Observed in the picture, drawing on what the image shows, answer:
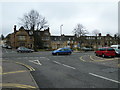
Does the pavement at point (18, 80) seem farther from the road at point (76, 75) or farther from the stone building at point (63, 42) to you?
A: the stone building at point (63, 42)

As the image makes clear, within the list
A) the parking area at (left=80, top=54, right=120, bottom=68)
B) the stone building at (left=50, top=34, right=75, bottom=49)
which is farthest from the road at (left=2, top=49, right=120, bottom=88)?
the stone building at (left=50, top=34, right=75, bottom=49)

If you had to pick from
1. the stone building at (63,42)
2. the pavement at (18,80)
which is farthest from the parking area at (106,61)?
the stone building at (63,42)

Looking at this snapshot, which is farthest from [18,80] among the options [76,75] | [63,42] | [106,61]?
[63,42]

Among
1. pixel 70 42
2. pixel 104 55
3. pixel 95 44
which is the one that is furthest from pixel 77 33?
pixel 104 55

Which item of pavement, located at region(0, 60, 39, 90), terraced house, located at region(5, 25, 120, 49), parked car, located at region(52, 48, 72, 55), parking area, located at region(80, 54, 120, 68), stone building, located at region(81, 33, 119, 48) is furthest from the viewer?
stone building, located at region(81, 33, 119, 48)

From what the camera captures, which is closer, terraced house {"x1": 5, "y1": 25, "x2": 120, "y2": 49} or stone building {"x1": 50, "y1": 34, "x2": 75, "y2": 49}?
terraced house {"x1": 5, "y1": 25, "x2": 120, "y2": 49}

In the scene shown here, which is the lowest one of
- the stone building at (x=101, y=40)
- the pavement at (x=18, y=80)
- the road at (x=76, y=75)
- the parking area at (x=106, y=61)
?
the parking area at (x=106, y=61)

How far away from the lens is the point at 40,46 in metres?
56.5

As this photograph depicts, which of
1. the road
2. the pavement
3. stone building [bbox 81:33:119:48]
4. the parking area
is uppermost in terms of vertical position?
stone building [bbox 81:33:119:48]

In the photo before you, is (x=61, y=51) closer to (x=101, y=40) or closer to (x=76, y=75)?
(x=76, y=75)

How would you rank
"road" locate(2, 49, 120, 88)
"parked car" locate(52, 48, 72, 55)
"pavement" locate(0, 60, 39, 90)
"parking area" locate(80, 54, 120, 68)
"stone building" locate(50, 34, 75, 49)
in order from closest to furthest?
"pavement" locate(0, 60, 39, 90) < "road" locate(2, 49, 120, 88) < "parking area" locate(80, 54, 120, 68) < "parked car" locate(52, 48, 72, 55) < "stone building" locate(50, 34, 75, 49)

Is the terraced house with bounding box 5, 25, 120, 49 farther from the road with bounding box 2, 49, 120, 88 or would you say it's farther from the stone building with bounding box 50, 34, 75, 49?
the road with bounding box 2, 49, 120, 88

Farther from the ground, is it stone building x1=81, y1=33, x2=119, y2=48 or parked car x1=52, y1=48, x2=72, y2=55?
stone building x1=81, y1=33, x2=119, y2=48

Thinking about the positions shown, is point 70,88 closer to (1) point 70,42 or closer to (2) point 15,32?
A: (2) point 15,32
